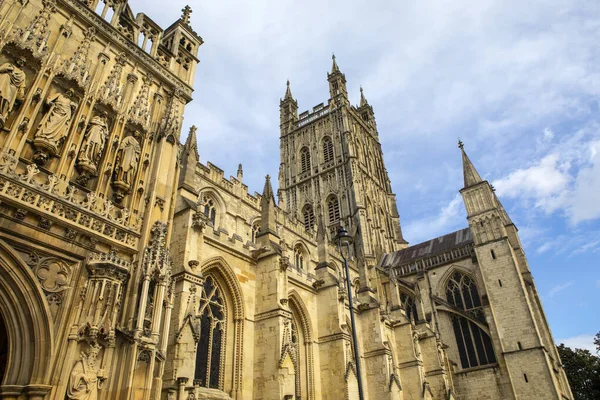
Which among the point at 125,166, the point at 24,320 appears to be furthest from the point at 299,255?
the point at 24,320

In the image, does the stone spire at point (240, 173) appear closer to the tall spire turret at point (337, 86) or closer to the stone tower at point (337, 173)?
the stone tower at point (337, 173)

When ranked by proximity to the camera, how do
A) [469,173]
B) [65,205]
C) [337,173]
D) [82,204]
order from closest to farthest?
[65,205]
[82,204]
[469,173]
[337,173]

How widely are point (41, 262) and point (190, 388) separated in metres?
5.09

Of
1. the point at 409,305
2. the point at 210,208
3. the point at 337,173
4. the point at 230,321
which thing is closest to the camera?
the point at 230,321

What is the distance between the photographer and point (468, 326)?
2906 cm

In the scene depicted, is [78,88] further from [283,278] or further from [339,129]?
[339,129]

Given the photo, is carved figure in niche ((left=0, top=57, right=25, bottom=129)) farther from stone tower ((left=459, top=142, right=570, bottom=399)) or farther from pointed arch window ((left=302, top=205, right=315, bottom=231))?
pointed arch window ((left=302, top=205, right=315, bottom=231))

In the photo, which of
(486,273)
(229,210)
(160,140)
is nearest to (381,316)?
(229,210)

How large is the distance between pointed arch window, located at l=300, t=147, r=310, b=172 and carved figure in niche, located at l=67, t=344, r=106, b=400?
4152 cm

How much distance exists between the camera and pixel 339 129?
4706cm

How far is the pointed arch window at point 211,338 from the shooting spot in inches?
497

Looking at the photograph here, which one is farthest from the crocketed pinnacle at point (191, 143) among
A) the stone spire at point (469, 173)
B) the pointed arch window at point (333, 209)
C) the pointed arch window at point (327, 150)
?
the pointed arch window at point (327, 150)

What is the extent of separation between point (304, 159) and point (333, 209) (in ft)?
28.5

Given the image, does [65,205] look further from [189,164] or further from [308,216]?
[308,216]
